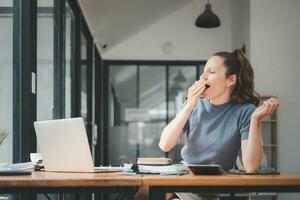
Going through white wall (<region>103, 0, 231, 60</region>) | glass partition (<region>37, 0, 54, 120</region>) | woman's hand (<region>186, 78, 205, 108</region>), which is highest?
white wall (<region>103, 0, 231, 60</region>)

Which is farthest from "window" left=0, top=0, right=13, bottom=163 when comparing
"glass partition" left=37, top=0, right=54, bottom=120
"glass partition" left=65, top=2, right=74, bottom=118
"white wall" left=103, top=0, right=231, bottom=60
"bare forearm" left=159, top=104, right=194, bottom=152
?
"white wall" left=103, top=0, right=231, bottom=60

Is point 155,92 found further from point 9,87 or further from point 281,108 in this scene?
point 9,87

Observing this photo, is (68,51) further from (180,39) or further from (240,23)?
(180,39)

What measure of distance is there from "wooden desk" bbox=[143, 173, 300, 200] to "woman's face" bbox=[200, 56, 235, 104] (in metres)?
0.74

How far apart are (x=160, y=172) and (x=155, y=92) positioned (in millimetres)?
7143

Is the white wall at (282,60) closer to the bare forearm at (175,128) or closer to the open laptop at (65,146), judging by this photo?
the bare forearm at (175,128)

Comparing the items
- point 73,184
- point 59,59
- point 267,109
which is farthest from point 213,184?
point 59,59

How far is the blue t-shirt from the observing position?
2205mm

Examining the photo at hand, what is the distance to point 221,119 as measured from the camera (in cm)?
227

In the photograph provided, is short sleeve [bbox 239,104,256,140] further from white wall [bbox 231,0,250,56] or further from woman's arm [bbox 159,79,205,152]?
white wall [bbox 231,0,250,56]

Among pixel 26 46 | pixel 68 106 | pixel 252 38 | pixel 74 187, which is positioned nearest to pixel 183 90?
pixel 252 38

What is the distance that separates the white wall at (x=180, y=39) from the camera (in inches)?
342

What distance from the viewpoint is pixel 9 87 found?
2.93 m

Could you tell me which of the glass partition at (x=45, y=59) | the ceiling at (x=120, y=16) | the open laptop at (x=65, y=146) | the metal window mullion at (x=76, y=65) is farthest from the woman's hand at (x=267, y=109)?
the ceiling at (x=120, y=16)
